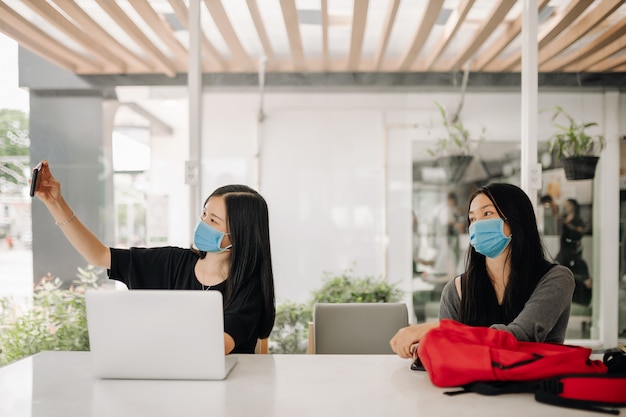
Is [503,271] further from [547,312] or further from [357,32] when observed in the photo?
[357,32]

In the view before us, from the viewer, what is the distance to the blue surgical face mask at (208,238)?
222 cm

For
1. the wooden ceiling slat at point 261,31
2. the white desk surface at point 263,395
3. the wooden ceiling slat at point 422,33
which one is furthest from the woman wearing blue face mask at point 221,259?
the wooden ceiling slat at point 422,33

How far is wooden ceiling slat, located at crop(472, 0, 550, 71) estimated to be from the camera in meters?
3.44

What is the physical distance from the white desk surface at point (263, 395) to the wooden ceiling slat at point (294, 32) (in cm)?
217

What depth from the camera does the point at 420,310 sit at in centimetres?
355

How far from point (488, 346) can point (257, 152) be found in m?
2.25

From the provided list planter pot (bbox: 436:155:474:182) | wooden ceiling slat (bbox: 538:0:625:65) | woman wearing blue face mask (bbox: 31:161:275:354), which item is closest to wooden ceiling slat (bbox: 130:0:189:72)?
woman wearing blue face mask (bbox: 31:161:275:354)

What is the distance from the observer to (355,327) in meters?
2.69

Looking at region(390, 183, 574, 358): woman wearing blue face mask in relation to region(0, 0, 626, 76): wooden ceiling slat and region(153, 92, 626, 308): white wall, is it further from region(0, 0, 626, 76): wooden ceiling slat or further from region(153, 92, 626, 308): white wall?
region(0, 0, 626, 76): wooden ceiling slat

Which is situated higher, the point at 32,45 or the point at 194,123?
the point at 32,45

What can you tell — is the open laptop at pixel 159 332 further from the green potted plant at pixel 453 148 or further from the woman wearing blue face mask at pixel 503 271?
the green potted plant at pixel 453 148

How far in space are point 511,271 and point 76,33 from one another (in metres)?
2.68

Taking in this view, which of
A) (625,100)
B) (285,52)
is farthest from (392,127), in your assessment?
(625,100)

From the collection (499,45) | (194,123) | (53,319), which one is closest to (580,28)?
(499,45)
